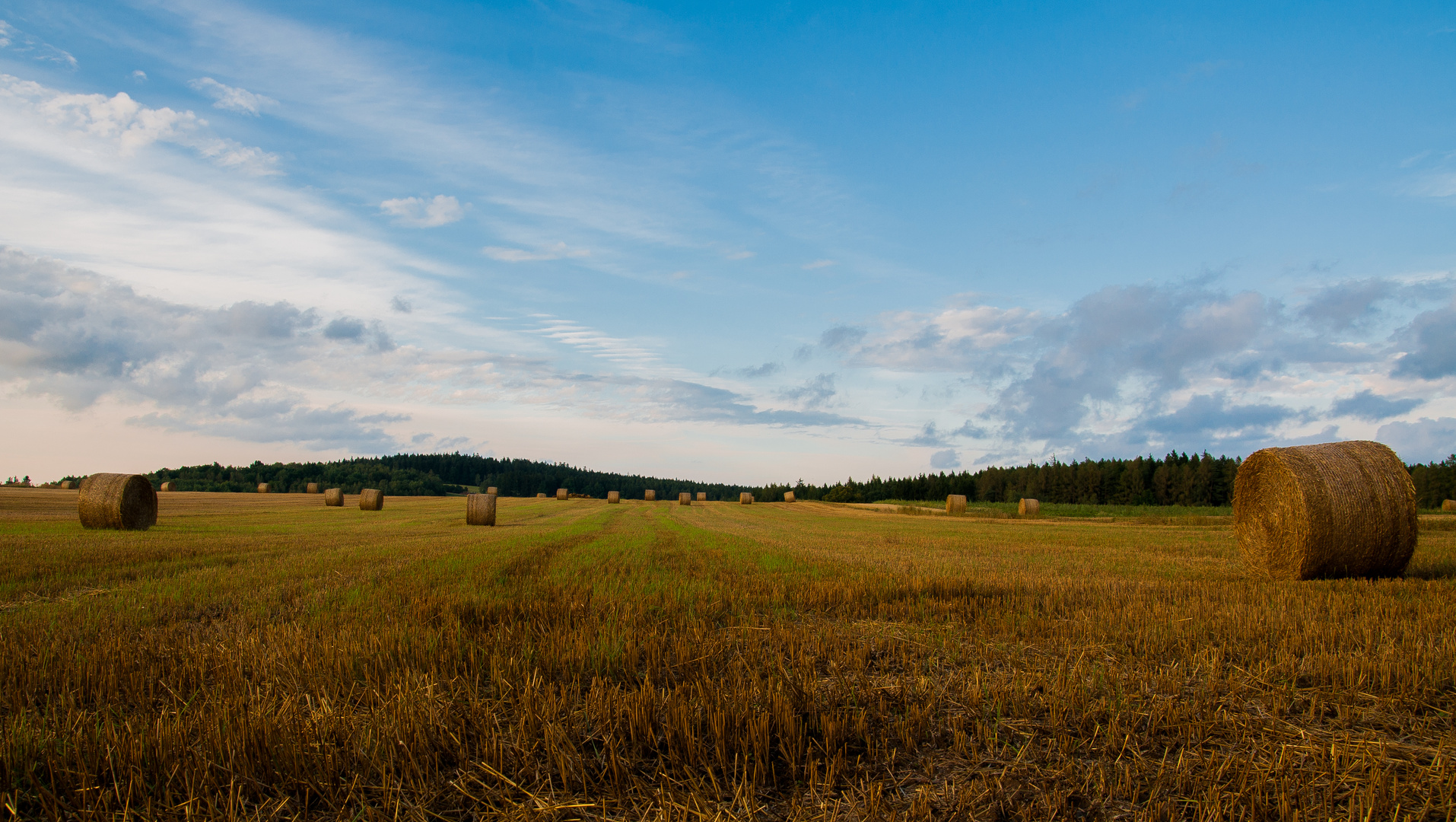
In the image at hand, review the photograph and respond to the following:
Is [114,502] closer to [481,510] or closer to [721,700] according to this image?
[481,510]

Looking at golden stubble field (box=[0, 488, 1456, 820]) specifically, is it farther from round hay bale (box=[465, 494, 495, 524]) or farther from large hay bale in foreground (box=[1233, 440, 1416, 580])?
round hay bale (box=[465, 494, 495, 524])

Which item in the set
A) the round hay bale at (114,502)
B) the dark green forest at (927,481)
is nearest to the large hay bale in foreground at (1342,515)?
the round hay bale at (114,502)

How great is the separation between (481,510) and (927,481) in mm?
103603

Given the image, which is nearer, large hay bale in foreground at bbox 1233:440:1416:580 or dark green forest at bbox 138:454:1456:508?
large hay bale in foreground at bbox 1233:440:1416:580

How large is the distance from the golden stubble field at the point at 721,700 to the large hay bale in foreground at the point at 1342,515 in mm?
2639

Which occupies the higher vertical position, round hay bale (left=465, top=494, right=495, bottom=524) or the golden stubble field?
the golden stubble field

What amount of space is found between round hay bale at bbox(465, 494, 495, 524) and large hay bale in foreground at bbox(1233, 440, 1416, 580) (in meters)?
25.4

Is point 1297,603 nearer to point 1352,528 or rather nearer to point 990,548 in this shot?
point 1352,528

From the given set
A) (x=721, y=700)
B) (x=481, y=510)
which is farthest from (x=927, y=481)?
(x=721, y=700)

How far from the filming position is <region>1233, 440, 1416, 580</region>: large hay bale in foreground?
10.9 m

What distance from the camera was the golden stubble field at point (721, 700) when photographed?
2.94m

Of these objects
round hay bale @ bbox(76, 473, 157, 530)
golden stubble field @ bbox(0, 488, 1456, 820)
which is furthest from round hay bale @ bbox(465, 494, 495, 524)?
golden stubble field @ bbox(0, 488, 1456, 820)

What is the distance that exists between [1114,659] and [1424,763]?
5.76ft

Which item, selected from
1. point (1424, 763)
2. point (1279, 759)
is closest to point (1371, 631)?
point (1424, 763)
